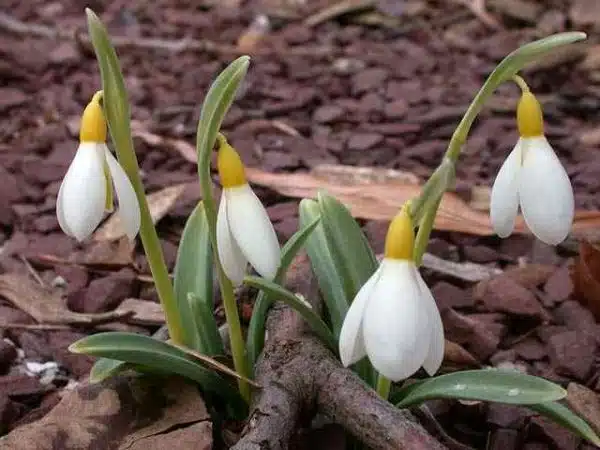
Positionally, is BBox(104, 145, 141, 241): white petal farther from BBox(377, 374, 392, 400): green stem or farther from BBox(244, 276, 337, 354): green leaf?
BBox(377, 374, 392, 400): green stem

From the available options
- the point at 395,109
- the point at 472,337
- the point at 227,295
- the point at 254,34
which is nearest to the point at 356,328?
the point at 227,295

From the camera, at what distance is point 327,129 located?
3.45 m

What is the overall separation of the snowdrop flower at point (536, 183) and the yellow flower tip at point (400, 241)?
0.67 ft

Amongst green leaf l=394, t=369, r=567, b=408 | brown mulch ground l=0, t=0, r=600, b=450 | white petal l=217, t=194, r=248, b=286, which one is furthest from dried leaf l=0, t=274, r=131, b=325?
green leaf l=394, t=369, r=567, b=408

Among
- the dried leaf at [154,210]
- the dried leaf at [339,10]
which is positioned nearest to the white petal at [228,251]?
the dried leaf at [154,210]

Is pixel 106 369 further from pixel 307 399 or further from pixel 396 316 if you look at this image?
pixel 396 316

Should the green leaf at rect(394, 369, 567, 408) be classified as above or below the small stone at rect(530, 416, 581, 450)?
above

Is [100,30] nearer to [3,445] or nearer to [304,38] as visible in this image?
[3,445]

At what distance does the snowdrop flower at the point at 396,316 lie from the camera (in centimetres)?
128

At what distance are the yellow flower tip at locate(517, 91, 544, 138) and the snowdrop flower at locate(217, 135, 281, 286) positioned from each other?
401 mm

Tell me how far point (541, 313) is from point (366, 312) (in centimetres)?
96

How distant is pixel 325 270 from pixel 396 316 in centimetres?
53

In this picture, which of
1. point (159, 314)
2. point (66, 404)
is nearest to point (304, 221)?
point (159, 314)

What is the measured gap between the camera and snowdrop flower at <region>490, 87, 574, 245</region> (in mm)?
1419
